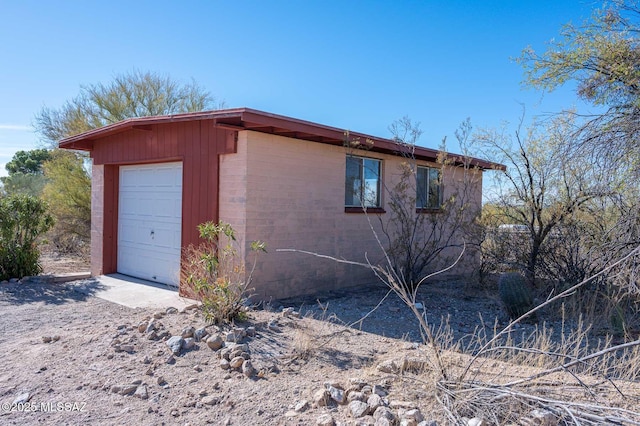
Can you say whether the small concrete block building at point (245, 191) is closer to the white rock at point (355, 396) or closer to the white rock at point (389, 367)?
the white rock at point (389, 367)

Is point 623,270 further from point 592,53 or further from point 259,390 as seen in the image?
point 259,390

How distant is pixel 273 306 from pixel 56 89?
1163 cm

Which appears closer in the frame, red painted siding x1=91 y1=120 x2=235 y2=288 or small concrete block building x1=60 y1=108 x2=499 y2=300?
small concrete block building x1=60 y1=108 x2=499 y2=300

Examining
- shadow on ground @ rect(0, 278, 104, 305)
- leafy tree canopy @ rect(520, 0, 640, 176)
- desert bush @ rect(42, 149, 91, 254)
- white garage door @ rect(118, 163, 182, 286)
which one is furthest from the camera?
desert bush @ rect(42, 149, 91, 254)

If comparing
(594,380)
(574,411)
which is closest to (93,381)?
(574,411)

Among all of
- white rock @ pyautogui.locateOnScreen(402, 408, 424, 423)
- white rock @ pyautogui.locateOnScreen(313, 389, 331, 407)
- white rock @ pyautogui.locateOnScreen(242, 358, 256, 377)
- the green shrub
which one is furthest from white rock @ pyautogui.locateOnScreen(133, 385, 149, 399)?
the green shrub

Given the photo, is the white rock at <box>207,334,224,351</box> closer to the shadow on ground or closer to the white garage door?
the white garage door

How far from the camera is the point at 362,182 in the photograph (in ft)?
31.0

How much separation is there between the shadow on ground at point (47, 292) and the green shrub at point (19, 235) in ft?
1.87

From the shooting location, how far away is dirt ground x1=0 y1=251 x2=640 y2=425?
3562 millimetres

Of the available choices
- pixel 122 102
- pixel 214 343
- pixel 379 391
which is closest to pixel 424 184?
pixel 214 343

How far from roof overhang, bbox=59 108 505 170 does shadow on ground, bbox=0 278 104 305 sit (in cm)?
304

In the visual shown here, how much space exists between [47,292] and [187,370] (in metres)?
5.31

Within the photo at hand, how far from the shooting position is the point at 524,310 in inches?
268
